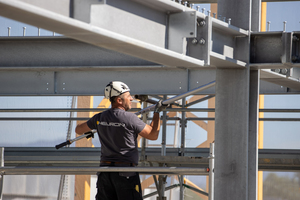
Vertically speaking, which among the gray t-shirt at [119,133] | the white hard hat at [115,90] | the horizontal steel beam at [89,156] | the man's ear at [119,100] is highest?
the white hard hat at [115,90]

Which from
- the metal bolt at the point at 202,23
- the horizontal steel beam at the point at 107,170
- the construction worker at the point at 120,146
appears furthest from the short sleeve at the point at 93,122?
the metal bolt at the point at 202,23

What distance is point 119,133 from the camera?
176 inches

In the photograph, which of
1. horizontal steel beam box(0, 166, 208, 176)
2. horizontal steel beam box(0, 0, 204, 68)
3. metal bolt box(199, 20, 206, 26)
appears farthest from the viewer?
metal bolt box(199, 20, 206, 26)

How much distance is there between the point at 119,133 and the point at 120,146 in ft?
0.43

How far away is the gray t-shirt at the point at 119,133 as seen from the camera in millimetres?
4465

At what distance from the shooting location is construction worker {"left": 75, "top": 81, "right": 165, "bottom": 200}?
4465 mm

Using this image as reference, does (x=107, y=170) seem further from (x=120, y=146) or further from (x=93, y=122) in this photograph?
(x=93, y=122)

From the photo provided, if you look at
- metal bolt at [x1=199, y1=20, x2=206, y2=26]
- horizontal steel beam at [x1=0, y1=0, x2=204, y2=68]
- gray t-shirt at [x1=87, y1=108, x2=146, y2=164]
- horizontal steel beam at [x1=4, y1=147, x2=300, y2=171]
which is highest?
metal bolt at [x1=199, y1=20, x2=206, y2=26]

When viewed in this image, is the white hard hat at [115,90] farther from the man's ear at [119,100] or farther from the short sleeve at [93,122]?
the short sleeve at [93,122]

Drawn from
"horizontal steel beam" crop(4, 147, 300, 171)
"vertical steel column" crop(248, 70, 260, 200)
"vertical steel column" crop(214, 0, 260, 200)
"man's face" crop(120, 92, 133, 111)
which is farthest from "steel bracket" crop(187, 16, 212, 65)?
"horizontal steel beam" crop(4, 147, 300, 171)

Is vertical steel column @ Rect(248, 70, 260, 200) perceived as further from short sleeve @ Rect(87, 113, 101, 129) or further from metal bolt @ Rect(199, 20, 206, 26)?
short sleeve @ Rect(87, 113, 101, 129)

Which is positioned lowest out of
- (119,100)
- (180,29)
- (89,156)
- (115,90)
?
(89,156)

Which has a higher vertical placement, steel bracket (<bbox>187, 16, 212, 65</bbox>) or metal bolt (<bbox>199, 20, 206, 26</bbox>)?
metal bolt (<bbox>199, 20, 206, 26</bbox>)

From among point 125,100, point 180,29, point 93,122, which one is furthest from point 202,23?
point 93,122
